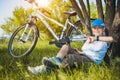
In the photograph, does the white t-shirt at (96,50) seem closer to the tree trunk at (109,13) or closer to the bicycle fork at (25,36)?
the tree trunk at (109,13)

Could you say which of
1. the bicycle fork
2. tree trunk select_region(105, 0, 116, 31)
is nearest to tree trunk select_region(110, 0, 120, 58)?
tree trunk select_region(105, 0, 116, 31)

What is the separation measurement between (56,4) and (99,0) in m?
19.3

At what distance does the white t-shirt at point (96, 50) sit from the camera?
454 cm

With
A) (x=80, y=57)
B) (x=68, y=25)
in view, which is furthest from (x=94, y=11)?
(x=80, y=57)

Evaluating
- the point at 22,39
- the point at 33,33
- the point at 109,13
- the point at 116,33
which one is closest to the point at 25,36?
the point at 22,39

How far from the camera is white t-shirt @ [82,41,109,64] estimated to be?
14.9 ft

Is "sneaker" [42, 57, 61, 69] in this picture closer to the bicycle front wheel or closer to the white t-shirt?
the white t-shirt

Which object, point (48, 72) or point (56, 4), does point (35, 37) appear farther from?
point (56, 4)

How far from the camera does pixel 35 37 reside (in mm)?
6551

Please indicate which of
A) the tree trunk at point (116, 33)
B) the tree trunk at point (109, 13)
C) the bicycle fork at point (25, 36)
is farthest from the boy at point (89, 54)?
the bicycle fork at point (25, 36)

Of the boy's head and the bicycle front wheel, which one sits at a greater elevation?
the boy's head

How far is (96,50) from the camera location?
4.53 m

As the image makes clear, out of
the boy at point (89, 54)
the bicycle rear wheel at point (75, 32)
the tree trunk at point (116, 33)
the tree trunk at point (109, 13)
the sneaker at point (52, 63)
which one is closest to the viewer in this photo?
the sneaker at point (52, 63)

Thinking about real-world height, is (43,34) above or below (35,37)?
below
